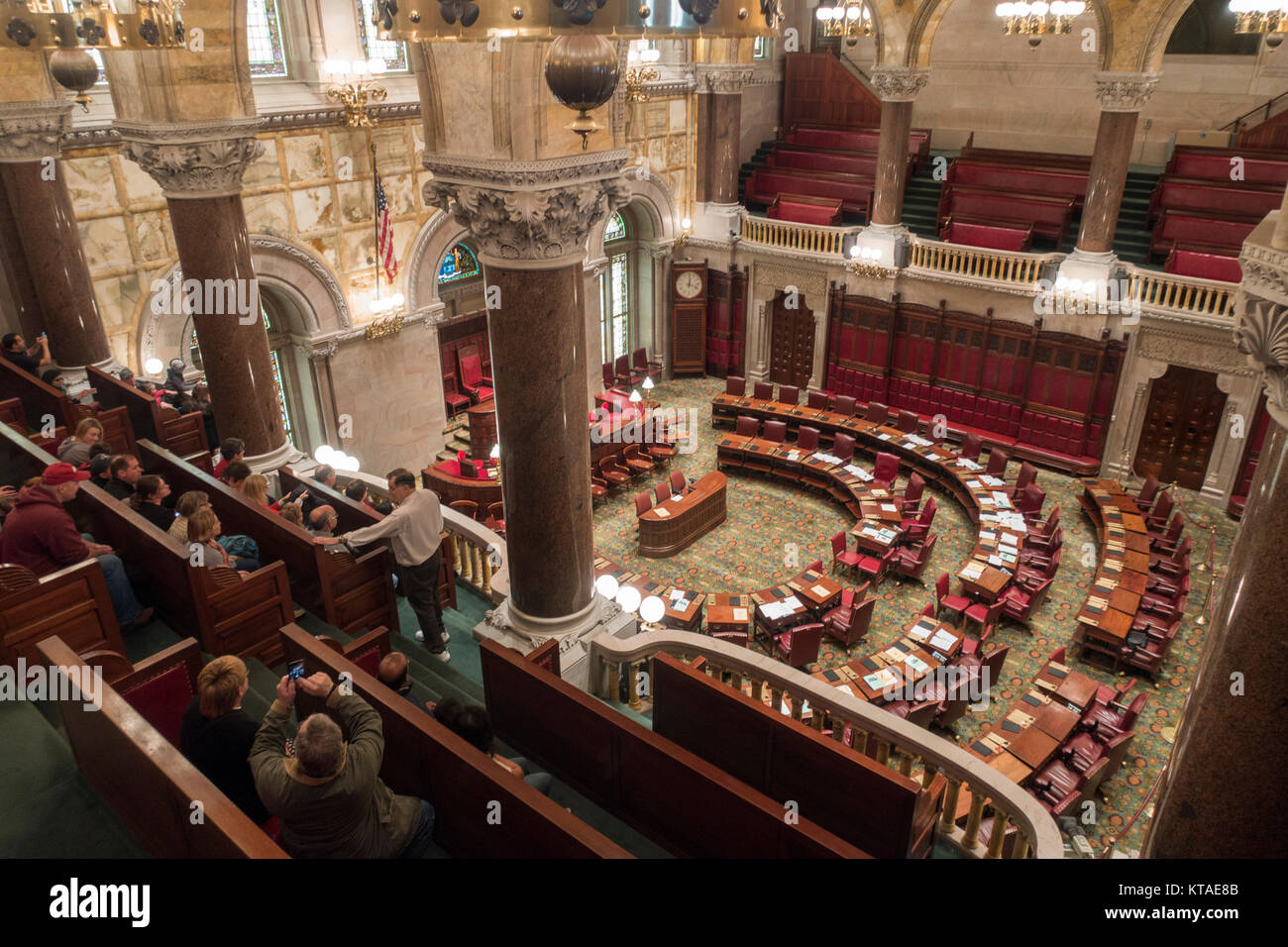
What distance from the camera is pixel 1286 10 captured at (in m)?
11.8

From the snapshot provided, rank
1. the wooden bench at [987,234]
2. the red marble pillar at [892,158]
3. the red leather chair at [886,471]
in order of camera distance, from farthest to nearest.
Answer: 1. the red marble pillar at [892,158]
2. the wooden bench at [987,234]
3. the red leather chair at [886,471]

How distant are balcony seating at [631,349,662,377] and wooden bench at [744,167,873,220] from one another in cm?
457

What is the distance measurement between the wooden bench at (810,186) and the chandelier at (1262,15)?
25.9 feet

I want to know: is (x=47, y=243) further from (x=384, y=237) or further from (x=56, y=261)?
(x=384, y=237)

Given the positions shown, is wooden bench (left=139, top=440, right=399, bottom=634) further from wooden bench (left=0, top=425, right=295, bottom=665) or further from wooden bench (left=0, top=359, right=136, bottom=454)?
wooden bench (left=0, top=359, right=136, bottom=454)

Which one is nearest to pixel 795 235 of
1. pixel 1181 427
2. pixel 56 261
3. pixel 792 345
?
pixel 792 345

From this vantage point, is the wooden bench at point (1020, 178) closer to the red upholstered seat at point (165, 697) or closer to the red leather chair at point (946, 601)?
the red leather chair at point (946, 601)

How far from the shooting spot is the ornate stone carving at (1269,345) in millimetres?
2947

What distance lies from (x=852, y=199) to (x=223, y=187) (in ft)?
48.1

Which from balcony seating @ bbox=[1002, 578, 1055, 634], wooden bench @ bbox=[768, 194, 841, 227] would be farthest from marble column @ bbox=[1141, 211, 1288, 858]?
wooden bench @ bbox=[768, 194, 841, 227]

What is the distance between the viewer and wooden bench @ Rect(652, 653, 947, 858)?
5246 mm

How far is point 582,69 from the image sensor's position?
11.9ft

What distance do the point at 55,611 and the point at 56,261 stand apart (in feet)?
21.8
